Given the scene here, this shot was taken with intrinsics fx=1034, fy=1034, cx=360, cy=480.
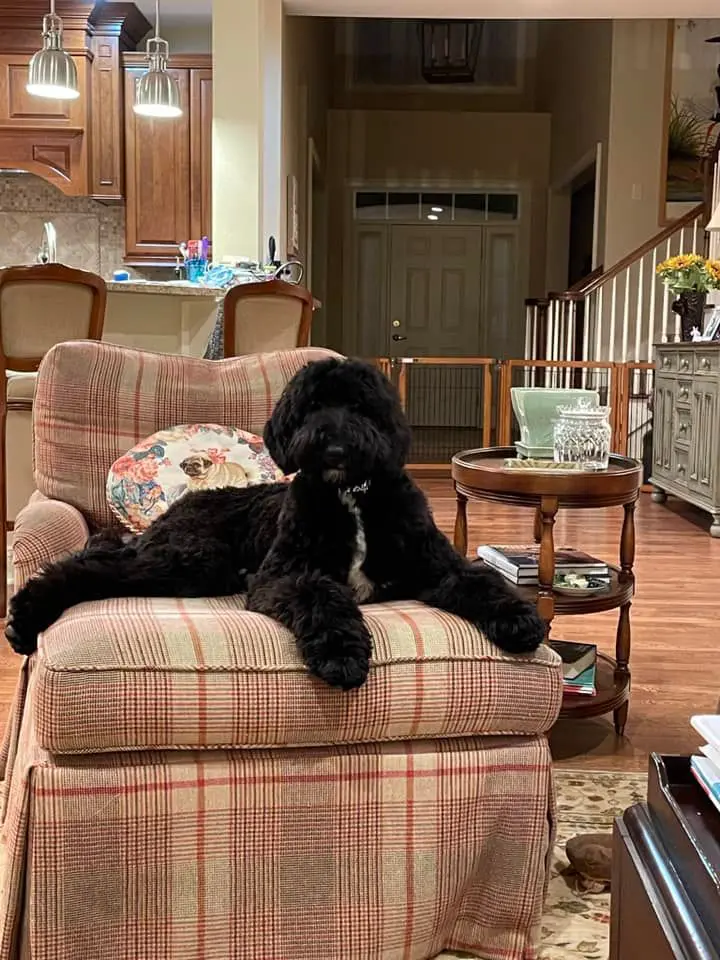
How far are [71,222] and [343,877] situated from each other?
21.9 feet

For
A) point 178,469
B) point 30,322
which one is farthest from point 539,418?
point 30,322

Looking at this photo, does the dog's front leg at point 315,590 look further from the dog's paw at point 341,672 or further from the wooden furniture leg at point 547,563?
the wooden furniture leg at point 547,563

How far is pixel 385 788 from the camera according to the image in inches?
63.9

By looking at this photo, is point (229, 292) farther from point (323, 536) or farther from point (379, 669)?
point (379, 669)

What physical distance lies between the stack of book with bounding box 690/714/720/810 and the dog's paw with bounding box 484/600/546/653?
64 cm

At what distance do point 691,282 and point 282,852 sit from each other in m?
5.21

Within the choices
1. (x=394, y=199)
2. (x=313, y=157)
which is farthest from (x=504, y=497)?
(x=394, y=199)

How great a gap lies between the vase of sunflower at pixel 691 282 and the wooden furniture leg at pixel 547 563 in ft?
13.6

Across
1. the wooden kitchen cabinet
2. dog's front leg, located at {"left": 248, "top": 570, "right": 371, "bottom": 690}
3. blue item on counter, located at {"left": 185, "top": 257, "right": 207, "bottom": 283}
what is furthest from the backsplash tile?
dog's front leg, located at {"left": 248, "top": 570, "right": 371, "bottom": 690}

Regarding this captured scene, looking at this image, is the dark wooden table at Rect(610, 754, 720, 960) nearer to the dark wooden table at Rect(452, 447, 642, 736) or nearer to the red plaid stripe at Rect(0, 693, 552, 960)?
the red plaid stripe at Rect(0, 693, 552, 960)

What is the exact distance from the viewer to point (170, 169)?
7.11m

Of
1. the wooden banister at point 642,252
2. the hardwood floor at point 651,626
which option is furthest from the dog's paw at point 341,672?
the wooden banister at point 642,252

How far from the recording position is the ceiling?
643 cm

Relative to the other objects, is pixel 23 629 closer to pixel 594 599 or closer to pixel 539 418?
pixel 594 599
